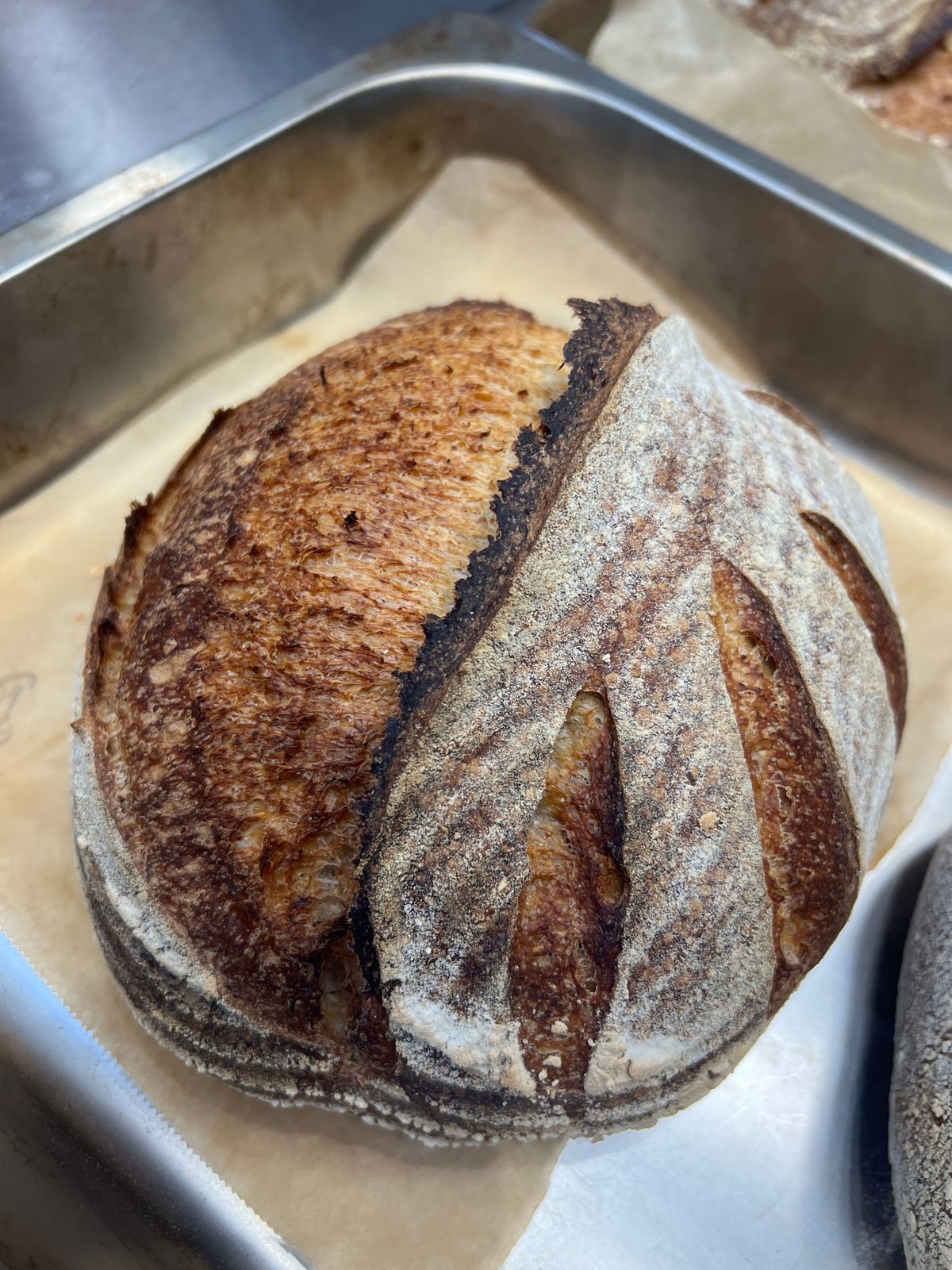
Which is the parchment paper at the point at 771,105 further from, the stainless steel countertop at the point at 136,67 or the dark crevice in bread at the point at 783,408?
the dark crevice in bread at the point at 783,408

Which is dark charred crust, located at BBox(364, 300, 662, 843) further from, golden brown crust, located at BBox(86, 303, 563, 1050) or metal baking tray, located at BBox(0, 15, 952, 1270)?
metal baking tray, located at BBox(0, 15, 952, 1270)

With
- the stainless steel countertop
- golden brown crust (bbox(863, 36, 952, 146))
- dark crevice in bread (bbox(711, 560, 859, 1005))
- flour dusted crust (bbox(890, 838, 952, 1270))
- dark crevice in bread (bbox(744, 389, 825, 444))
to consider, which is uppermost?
the stainless steel countertop

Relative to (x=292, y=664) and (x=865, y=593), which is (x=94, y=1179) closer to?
(x=292, y=664)

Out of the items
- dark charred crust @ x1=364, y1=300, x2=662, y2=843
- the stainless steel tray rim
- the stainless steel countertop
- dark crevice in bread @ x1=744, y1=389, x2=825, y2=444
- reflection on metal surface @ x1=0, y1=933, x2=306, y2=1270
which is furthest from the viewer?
the stainless steel countertop

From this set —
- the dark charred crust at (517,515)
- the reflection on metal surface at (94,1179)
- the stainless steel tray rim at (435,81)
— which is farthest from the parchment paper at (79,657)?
the dark charred crust at (517,515)


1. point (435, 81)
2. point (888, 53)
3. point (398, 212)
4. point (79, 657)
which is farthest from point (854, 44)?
point (79, 657)

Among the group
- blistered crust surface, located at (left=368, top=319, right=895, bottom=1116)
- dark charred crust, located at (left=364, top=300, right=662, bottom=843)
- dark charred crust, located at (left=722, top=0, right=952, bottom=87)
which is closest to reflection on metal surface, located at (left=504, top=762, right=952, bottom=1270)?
blistered crust surface, located at (left=368, top=319, right=895, bottom=1116)

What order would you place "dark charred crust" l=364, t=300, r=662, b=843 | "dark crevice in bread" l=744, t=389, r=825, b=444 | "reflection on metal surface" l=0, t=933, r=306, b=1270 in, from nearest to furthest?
"dark charred crust" l=364, t=300, r=662, b=843 → "reflection on metal surface" l=0, t=933, r=306, b=1270 → "dark crevice in bread" l=744, t=389, r=825, b=444
